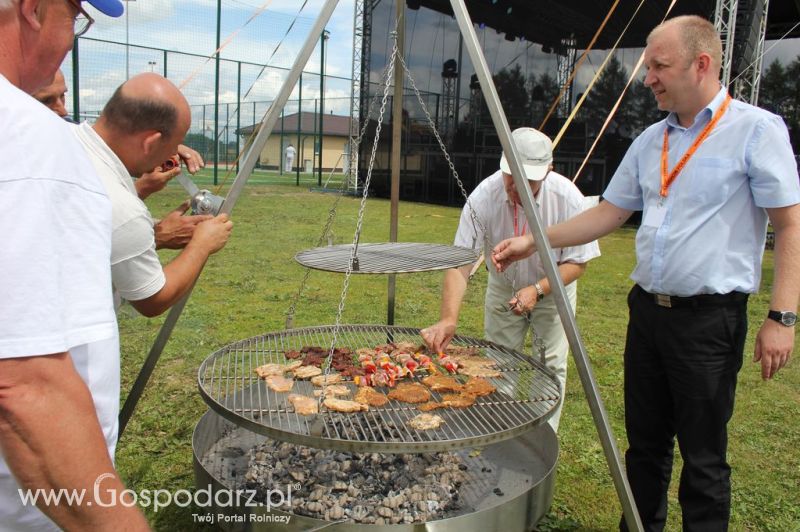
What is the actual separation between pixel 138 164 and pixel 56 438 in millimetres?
1320

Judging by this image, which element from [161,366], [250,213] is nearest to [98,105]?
[250,213]

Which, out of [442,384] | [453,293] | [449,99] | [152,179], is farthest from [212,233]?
[449,99]

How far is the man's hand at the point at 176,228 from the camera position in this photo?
2320 mm

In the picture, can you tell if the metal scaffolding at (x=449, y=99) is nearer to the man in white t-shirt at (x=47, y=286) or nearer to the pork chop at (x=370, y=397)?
the pork chop at (x=370, y=397)

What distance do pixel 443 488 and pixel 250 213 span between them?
10986mm

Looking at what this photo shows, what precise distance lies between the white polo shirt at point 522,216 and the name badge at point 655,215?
81 centimetres

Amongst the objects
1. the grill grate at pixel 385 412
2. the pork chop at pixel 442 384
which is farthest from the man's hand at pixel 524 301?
the pork chop at pixel 442 384

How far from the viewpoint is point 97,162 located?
73.8 inches

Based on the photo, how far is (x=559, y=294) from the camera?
215 centimetres

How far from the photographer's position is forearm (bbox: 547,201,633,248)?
9.06ft

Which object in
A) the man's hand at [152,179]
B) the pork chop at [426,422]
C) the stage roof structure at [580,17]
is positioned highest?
the stage roof structure at [580,17]

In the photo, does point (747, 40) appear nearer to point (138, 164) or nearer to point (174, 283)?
point (138, 164)

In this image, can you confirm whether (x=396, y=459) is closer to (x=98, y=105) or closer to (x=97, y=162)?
A: (x=97, y=162)

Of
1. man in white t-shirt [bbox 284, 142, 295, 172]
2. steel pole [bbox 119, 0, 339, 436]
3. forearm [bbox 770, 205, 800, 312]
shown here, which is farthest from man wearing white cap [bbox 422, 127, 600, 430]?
man in white t-shirt [bbox 284, 142, 295, 172]
